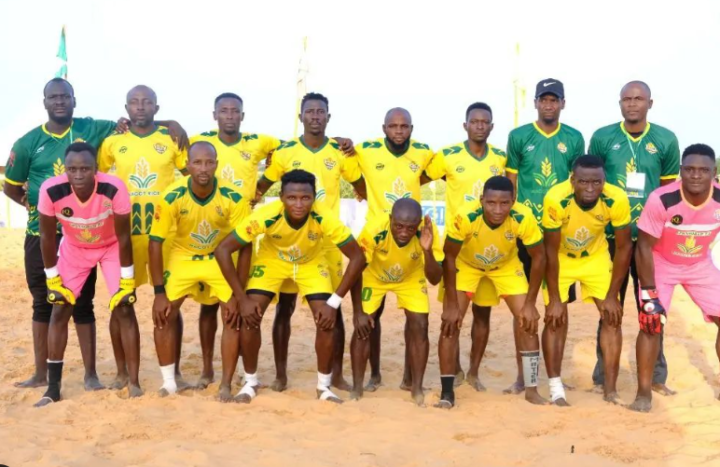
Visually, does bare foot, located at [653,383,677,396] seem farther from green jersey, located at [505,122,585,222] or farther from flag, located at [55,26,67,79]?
flag, located at [55,26,67,79]

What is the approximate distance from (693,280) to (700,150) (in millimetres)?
1128

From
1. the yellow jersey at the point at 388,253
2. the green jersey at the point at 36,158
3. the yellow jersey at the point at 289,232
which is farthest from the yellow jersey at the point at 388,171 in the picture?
the green jersey at the point at 36,158

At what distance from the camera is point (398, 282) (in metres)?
6.23

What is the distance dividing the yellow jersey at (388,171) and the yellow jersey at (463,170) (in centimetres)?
14

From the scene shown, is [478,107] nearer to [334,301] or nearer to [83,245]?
[334,301]

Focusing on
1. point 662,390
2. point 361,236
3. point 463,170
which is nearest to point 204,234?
point 361,236

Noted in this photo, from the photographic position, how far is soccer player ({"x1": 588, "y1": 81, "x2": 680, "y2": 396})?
20.9 ft

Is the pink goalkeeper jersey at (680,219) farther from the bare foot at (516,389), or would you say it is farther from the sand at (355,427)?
the bare foot at (516,389)

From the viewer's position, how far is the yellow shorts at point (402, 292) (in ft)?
20.2

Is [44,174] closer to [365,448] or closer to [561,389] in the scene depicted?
[365,448]

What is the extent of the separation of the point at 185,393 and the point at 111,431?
130 centimetres

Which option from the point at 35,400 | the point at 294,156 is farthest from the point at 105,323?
the point at 294,156

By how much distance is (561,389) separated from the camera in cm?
608

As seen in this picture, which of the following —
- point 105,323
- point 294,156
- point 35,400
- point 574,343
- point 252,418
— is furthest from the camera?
point 105,323
